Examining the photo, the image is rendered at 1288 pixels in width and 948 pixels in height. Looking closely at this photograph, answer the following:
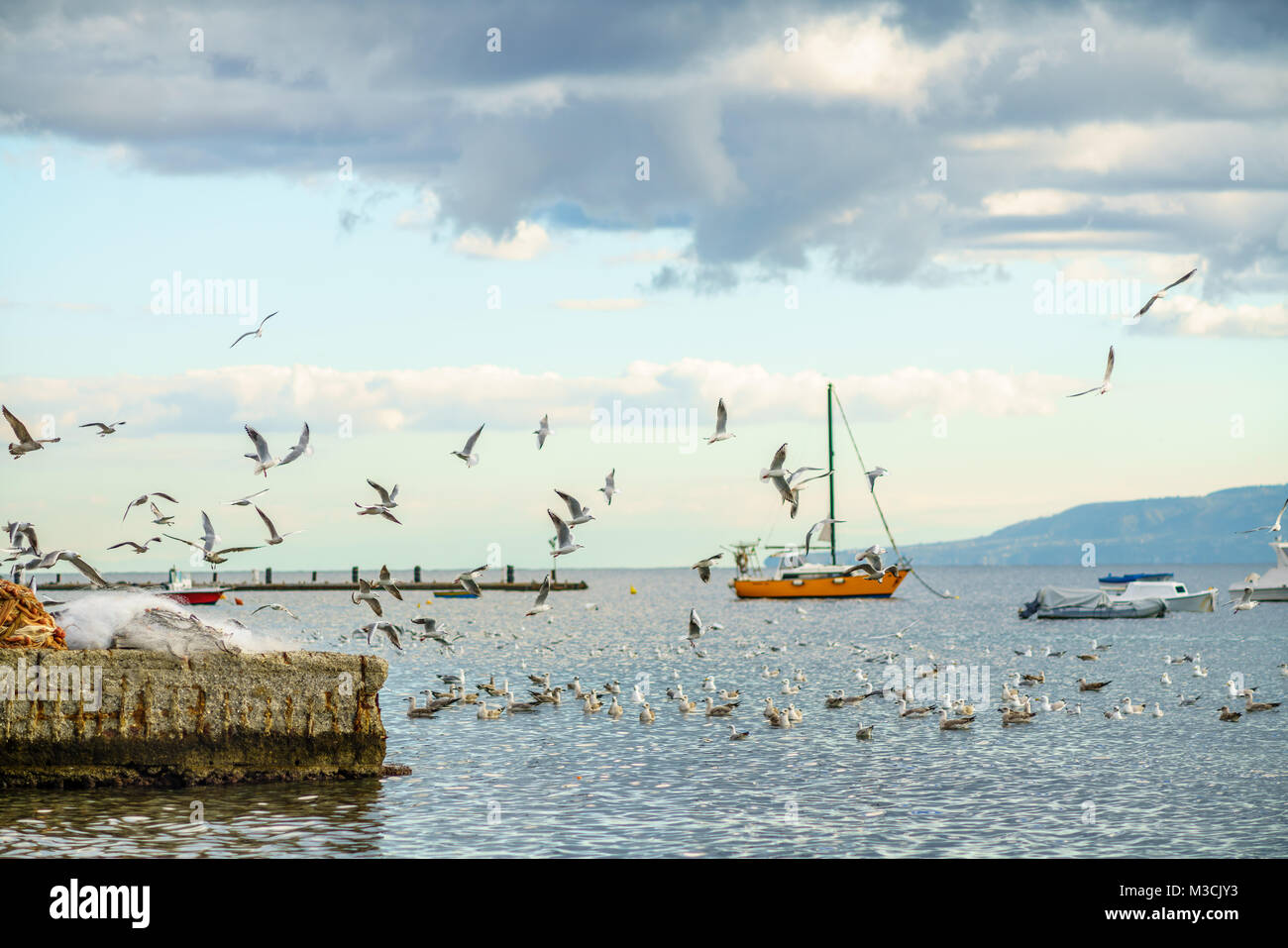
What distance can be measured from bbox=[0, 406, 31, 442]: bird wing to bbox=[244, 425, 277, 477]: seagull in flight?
3.07 meters

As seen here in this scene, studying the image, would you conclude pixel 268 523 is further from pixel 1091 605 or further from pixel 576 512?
pixel 1091 605

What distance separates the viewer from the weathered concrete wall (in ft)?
55.9

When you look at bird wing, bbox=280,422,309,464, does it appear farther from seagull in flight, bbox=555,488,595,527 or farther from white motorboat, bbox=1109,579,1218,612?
white motorboat, bbox=1109,579,1218,612

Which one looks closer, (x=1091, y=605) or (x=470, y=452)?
(x=470, y=452)

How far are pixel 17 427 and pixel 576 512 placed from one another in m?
8.17

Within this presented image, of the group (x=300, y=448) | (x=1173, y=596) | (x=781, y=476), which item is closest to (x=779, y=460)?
(x=781, y=476)

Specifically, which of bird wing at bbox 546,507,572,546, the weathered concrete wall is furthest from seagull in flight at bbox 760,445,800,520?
the weathered concrete wall

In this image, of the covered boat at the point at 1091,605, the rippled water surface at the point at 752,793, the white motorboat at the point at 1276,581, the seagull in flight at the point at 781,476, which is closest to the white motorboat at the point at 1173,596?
the covered boat at the point at 1091,605

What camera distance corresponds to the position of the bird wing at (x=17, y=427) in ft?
58.6

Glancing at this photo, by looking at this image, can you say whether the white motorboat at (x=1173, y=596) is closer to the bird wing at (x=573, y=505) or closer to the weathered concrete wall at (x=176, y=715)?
the bird wing at (x=573, y=505)

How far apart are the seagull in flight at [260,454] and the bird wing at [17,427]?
3.07 meters

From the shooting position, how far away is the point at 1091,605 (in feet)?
274

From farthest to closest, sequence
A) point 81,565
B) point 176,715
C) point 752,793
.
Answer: point 752,793 → point 81,565 → point 176,715

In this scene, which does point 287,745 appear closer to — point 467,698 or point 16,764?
point 16,764
